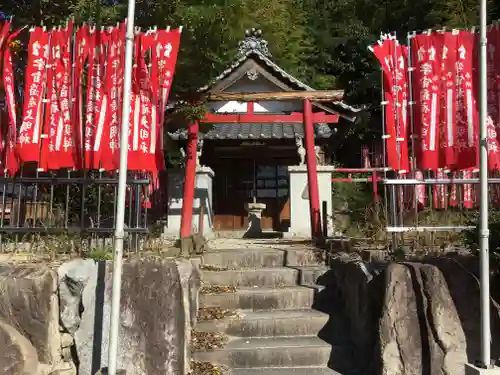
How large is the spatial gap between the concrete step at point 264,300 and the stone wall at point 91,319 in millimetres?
1291

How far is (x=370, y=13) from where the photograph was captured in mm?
29062

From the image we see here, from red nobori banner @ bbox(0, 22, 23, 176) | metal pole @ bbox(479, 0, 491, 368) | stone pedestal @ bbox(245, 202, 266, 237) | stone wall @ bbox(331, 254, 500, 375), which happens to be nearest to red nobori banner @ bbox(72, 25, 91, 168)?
red nobori banner @ bbox(0, 22, 23, 176)

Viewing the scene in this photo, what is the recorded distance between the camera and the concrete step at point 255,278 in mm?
6418

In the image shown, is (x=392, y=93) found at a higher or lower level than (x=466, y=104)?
higher

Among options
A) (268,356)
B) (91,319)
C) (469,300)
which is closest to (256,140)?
(268,356)

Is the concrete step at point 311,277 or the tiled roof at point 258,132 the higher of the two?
the tiled roof at point 258,132

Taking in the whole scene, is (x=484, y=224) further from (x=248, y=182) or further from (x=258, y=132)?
(x=248, y=182)

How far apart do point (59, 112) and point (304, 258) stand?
3933mm

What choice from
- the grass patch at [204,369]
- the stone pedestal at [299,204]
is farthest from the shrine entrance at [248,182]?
the grass patch at [204,369]

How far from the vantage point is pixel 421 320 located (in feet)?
15.3

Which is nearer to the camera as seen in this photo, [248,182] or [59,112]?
[59,112]

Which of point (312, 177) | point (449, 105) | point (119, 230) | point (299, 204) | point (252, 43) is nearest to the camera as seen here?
point (119, 230)

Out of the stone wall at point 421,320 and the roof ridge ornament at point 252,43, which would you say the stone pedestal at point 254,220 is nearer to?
the roof ridge ornament at point 252,43

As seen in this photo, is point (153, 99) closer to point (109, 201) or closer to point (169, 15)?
point (169, 15)
